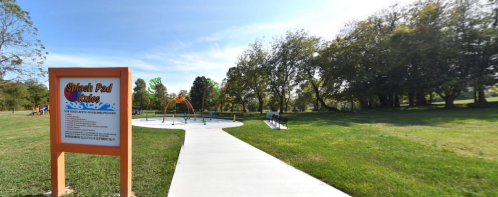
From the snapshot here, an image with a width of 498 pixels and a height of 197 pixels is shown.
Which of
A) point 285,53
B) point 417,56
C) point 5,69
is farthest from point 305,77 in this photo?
point 5,69

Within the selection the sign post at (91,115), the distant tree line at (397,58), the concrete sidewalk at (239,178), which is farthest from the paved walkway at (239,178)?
the distant tree line at (397,58)

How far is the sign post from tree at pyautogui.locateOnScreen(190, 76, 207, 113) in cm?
4334

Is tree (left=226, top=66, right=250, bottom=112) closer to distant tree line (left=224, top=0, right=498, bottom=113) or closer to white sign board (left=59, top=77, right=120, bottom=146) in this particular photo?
distant tree line (left=224, top=0, right=498, bottom=113)

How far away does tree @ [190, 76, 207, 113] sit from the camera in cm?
4591

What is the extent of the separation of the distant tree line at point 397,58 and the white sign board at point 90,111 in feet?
90.2

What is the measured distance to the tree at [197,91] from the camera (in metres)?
45.9

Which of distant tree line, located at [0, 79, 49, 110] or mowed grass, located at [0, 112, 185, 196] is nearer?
mowed grass, located at [0, 112, 185, 196]

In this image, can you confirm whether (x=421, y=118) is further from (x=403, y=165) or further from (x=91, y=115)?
(x=91, y=115)

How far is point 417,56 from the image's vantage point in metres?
22.1

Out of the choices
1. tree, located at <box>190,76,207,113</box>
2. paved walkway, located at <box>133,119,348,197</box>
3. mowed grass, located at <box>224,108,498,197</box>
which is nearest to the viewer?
paved walkway, located at <box>133,119,348,197</box>

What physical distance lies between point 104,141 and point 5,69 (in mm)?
26622

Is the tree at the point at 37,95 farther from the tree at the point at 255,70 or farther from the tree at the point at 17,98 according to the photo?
the tree at the point at 255,70

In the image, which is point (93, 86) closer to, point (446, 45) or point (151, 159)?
point (151, 159)

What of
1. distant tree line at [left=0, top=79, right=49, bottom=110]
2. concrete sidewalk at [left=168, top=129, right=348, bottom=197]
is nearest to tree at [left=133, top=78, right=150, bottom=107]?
distant tree line at [left=0, top=79, right=49, bottom=110]
